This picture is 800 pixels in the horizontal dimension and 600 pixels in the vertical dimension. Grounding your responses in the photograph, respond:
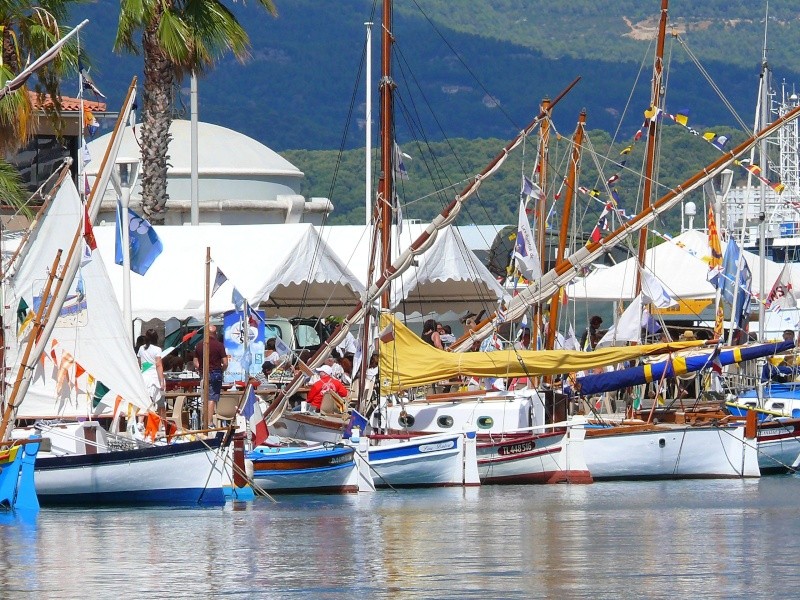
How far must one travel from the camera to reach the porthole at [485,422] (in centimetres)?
2983

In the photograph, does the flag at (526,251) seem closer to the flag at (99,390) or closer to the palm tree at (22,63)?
the palm tree at (22,63)

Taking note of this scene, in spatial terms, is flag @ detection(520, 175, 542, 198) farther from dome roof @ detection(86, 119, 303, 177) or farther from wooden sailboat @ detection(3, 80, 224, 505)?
dome roof @ detection(86, 119, 303, 177)

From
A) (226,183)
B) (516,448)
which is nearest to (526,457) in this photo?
(516,448)

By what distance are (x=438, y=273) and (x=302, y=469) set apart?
10579 mm

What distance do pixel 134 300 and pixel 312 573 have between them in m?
17.8

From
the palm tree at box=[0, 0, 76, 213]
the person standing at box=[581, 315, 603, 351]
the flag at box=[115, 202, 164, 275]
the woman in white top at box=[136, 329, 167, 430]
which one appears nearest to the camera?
the woman in white top at box=[136, 329, 167, 430]

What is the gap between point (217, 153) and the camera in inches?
2212

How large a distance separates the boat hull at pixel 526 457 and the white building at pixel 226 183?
1861 cm

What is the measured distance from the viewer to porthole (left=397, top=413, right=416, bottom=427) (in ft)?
97.9

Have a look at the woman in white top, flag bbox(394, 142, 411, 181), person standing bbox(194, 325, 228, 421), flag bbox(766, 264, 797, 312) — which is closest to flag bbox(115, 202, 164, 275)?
the woman in white top

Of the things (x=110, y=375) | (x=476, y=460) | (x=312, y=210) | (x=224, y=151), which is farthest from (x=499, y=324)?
(x=224, y=151)

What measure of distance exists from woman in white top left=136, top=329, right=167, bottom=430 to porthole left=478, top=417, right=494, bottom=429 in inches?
198

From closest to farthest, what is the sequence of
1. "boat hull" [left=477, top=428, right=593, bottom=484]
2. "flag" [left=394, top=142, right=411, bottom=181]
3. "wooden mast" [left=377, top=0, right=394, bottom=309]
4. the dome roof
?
"boat hull" [left=477, top=428, right=593, bottom=484], "wooden mast" [left=377, top=0, right=394, bottom=309], "flag" [left=394, top=142, right=411, bottom=181], the dome roof

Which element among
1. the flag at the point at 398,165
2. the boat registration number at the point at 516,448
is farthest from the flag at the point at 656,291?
the boat registration number at the point at 516,448
